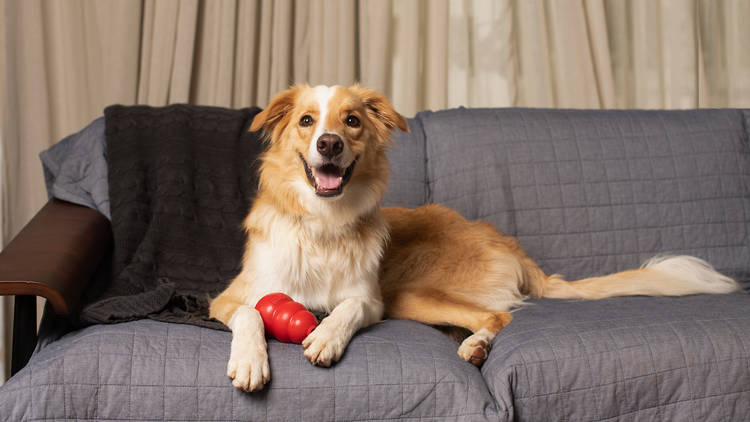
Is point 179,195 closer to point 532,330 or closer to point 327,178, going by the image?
point 327,178

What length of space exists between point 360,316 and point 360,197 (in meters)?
0.42

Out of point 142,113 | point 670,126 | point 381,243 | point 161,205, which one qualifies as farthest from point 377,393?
point 670,126

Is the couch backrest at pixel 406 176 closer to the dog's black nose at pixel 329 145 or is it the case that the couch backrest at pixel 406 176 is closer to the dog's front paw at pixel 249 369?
the dog's black nose at pixel 329 145

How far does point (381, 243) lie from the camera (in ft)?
6.50

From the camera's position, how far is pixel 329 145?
173 cm

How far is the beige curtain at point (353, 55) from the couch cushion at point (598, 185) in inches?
27.1

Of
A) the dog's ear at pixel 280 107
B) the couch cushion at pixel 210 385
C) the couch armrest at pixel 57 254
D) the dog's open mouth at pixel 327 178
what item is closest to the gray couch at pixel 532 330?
the couch cushion at pixel 210 385

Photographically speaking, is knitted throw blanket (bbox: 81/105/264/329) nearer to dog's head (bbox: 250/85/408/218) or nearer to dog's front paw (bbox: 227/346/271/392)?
dog's head (bbox: 250/85/408/218)

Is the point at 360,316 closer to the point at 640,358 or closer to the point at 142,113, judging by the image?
the point at 640,358

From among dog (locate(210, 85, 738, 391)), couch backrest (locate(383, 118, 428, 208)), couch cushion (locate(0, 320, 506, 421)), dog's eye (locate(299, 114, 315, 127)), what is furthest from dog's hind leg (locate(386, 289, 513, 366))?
dog's eye (locate(299, 114, 315, 127))

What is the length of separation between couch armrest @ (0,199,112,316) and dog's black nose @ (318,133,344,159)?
0.80 m

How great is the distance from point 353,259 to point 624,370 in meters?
0.85

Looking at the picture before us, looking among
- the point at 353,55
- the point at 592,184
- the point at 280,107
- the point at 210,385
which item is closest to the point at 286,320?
the point at 210,385

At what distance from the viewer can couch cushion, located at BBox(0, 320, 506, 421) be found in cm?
134
